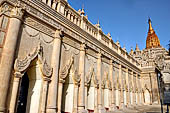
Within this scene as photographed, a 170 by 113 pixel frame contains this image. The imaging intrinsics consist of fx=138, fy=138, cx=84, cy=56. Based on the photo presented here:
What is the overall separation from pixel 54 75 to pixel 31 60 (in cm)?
195

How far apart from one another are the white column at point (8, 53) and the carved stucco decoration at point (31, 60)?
39 centimetres

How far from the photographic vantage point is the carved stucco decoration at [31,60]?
24.2 ft

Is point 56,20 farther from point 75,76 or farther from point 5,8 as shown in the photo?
point 75,76

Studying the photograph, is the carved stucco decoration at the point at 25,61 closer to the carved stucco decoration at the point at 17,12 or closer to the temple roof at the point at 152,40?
the carved stucco decoration at the point at 17,12

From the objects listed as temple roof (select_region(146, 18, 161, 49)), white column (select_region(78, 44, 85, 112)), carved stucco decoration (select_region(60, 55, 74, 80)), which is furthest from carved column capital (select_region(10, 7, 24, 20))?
temple roof (select_region(146, 18, 161, 49))

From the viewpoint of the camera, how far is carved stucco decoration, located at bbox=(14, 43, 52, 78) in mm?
7364

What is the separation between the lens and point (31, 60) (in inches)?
318

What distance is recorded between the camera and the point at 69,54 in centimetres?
1127

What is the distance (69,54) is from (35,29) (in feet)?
11.3

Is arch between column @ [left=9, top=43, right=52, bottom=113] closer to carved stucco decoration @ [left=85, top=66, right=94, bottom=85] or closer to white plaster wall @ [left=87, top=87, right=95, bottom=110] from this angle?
carved stucco decoration @ [left=85, top=66, right=94, bottom=85]

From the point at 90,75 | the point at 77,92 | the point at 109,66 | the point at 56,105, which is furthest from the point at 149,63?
the point at 56,105

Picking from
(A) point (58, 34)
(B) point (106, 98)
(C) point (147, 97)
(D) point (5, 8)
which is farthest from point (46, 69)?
(C) point (147, 97)

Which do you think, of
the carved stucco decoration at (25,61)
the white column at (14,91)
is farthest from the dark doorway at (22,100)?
the carved stucco decoration at (25,61)

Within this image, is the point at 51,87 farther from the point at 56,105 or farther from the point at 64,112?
the point at 64,112
